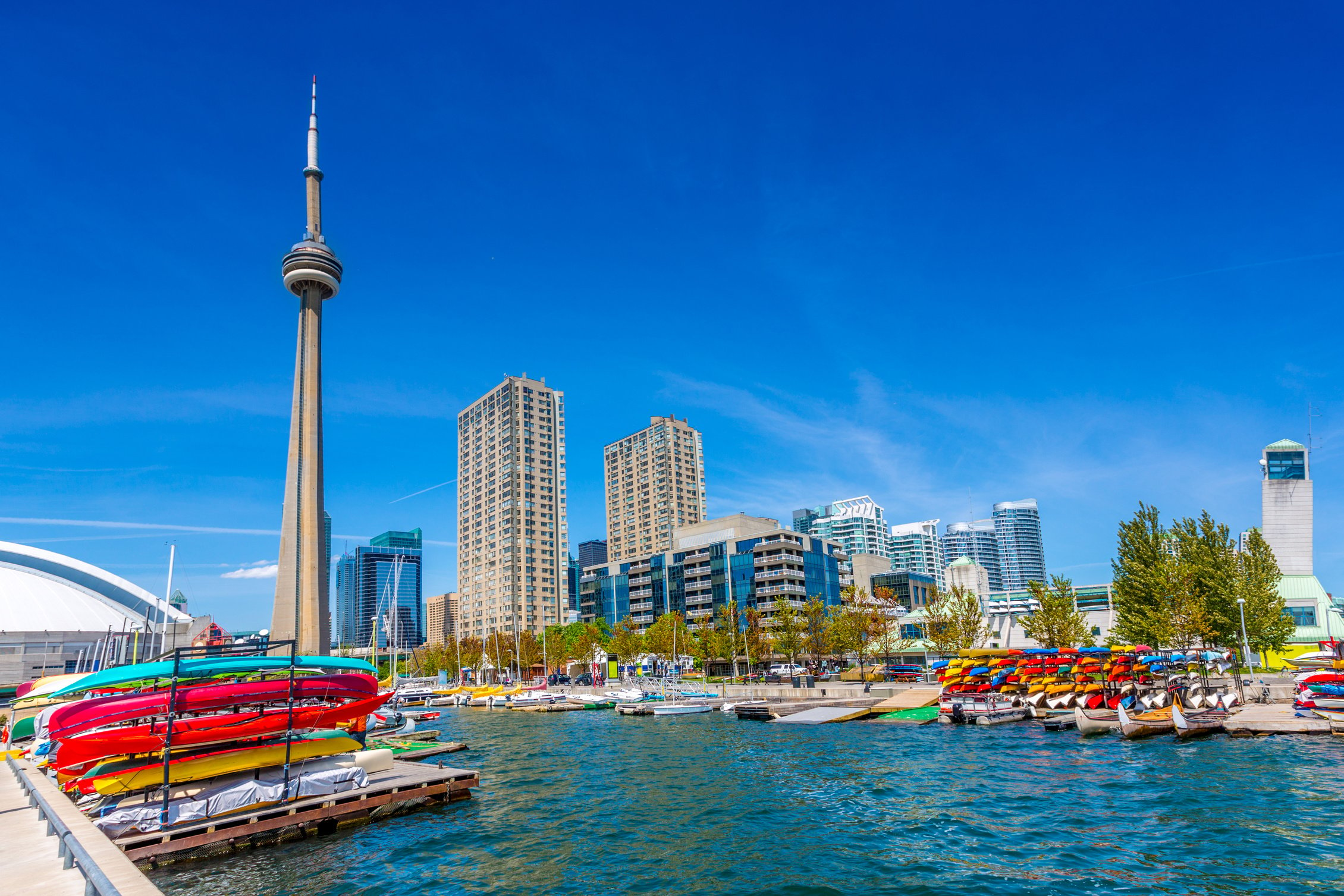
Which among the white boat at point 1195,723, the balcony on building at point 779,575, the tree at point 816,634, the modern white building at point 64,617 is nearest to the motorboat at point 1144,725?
the white boat at point 1195,723

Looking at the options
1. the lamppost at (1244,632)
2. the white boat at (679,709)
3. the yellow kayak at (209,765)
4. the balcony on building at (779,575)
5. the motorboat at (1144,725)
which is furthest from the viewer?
the balcony on building at (779,575)

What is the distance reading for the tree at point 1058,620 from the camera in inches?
2933

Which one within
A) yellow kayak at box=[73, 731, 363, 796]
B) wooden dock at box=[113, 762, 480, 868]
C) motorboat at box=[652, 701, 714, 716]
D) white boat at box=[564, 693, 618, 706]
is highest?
yellow kayak at box=[73, 731, 363, 796]

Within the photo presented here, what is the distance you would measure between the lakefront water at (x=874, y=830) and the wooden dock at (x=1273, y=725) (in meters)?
1.13

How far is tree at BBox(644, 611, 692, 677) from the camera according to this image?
118938mm

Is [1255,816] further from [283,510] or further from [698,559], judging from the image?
[698,559]

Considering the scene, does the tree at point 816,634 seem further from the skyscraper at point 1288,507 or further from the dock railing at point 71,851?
the dock railing at point 71,851

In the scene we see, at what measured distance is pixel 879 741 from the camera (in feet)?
149

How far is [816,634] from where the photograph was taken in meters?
92.5

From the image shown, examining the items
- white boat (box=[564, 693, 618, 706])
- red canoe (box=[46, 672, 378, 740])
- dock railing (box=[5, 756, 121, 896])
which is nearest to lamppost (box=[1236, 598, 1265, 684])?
white boat (box=[564, 693, 618, 706])

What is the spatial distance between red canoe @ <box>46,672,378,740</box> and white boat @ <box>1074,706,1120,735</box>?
39395mm

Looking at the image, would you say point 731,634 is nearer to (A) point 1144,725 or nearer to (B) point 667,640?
(B) point 667,640

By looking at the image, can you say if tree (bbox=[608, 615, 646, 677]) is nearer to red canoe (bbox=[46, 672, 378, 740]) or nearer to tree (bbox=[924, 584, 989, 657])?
tree (bbox=[924, 584, 989, 657])

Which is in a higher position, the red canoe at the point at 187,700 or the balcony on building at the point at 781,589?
the balcony on building at the point at 781,589
